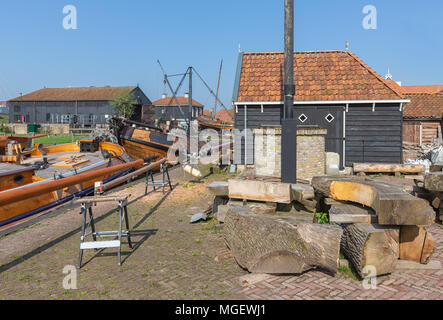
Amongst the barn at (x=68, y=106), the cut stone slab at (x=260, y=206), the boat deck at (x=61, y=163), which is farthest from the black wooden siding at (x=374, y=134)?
the barn at (x=68, y=106)

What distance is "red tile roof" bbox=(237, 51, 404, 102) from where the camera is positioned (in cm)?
1407

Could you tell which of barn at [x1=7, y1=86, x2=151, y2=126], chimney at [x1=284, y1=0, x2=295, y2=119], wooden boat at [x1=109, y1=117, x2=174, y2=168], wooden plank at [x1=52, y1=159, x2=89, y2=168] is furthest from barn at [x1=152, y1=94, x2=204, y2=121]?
chimney at [x1=284, y1=0, x2=295, y2=119]

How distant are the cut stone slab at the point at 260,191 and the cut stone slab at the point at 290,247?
5.36 ft

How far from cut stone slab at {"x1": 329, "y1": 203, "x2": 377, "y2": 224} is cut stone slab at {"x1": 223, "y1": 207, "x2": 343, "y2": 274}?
1.63 feet

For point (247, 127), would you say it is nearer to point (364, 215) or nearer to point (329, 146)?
point (329, 146)

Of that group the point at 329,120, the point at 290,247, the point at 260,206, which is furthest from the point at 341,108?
the point at 290,247

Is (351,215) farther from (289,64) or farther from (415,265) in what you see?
(289,64)

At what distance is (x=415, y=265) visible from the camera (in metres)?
5.02

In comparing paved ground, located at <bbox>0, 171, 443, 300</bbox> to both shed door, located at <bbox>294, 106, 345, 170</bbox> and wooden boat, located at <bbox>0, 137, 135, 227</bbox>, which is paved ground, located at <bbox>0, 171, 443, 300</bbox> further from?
shed door, located at <bbox>294, 106, 345, 170</bbox>

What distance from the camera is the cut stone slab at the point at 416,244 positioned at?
16.4ft

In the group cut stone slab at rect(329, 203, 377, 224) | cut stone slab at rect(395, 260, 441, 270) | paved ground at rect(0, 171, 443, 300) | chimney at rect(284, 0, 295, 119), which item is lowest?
paved ground at rect(0, 171, 443, 300)

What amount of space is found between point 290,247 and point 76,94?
211 ft

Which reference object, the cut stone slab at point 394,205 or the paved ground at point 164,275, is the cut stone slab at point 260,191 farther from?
the cut stone slab at point 394,205
